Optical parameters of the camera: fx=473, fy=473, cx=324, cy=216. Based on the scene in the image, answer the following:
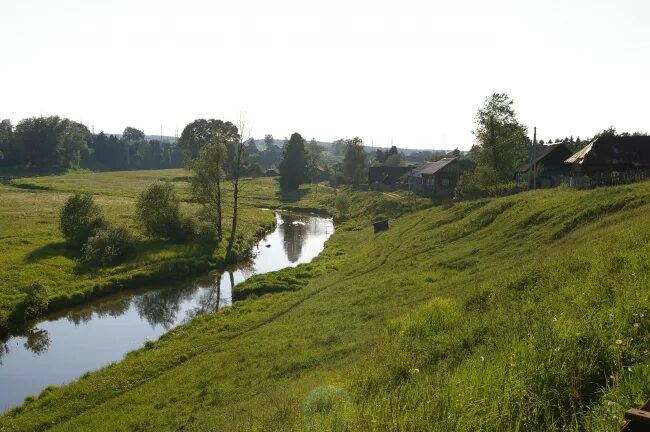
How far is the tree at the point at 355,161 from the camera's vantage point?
10375 cm

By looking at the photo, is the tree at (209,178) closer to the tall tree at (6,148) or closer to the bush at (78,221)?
the bush at (78,221)

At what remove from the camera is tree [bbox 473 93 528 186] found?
52.5 meters

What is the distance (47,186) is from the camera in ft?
303

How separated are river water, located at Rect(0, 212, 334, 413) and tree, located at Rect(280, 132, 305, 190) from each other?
61485mm

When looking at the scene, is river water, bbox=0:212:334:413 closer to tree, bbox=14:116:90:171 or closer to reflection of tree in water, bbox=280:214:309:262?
reflection of tree in water, bbox=280:214:309:262

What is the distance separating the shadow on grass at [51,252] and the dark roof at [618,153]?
152 feet

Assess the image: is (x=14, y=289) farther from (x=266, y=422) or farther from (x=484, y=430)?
(x=484, y=430)

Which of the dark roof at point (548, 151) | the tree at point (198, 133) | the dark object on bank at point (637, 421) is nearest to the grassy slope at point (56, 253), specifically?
the dark object on bank at point (637, 421)

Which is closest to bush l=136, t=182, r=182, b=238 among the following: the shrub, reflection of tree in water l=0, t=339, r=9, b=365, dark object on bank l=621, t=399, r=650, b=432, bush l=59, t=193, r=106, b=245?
bush l=59, t=193, r=106, b=245

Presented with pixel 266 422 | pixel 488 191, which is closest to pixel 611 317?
pixel 266 422

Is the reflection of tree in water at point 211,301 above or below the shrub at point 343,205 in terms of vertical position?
below

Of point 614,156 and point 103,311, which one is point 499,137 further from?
point 103,311

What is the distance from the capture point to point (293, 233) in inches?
2446

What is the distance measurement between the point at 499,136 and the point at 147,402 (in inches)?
1867
